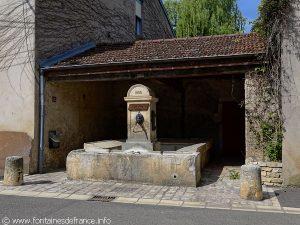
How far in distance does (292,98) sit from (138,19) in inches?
473

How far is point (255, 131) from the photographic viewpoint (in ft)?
29.3

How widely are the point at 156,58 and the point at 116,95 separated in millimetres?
5907

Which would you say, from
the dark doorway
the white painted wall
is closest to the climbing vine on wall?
the dark doorway

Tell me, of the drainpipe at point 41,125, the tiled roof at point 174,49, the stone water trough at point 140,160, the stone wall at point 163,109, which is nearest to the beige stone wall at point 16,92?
the drainpipe at point 41,125

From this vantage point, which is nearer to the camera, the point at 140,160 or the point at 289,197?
the point at 289,197

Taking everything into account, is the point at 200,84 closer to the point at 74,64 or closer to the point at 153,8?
the point at 74,64

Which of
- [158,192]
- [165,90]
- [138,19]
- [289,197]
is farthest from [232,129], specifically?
[138,19]

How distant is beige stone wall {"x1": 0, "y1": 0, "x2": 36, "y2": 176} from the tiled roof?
3.84 feet

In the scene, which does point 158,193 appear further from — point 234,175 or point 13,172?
point 13,172

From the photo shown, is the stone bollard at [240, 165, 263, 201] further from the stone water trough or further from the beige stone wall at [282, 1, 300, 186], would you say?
the beige stone wall at [282, 1, 300, 186]

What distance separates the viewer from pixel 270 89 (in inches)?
345

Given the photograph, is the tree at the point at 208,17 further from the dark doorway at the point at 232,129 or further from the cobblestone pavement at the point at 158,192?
the cobblestone pavement at the point at 158,192

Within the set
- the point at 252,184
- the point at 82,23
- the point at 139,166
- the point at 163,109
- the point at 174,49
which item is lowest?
the point at 252,184

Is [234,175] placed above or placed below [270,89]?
below
